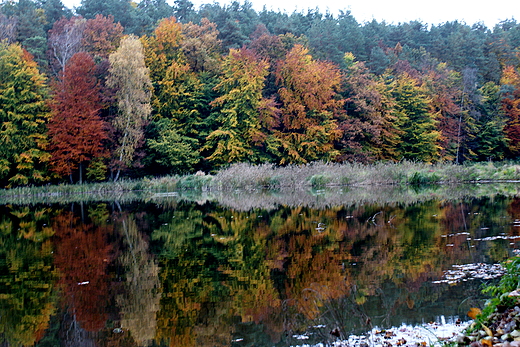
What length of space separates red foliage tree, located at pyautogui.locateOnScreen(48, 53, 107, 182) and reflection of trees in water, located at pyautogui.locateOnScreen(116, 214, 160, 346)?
2358 cm

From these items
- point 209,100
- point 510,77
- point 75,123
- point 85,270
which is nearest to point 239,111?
point 209,100

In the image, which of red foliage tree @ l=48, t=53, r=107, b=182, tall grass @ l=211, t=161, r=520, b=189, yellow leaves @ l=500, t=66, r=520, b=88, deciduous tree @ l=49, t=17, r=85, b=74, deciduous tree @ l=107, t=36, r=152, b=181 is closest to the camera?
tall grass @ l=211, t=161, r=520, b=189

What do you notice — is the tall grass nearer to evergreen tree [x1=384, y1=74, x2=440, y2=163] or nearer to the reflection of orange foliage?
evergreen tree [x1=384, y1=74, x2=440, y2=163]

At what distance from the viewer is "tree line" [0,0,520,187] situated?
32.5 m

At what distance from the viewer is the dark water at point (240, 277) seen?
4.76 metres

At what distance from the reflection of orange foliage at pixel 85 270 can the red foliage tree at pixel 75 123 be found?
64.7ft

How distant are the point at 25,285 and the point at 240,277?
2925 mm

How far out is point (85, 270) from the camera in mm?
7723

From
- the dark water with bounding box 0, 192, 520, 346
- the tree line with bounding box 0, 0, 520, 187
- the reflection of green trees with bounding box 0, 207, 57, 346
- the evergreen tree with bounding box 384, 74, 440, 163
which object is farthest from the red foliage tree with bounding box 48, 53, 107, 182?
the evergreen tree with bounding box 384, 74, 440, 163

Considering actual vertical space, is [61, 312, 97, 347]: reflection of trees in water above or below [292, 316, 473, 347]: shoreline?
below

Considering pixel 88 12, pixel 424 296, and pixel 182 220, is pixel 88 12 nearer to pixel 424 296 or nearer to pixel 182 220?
pixel 182 220

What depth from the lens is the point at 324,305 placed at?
520 centimetres

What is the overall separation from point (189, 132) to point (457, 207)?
1074 inches

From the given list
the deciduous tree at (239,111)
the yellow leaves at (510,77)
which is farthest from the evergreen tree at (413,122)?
the deciduous tree at (239,111)
